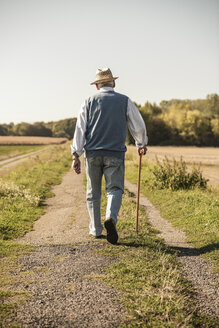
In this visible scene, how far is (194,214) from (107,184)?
9.78ft

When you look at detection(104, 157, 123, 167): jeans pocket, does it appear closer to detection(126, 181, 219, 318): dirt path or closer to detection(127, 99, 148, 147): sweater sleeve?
detection(127, 99, 148, 147): sweater sleeve

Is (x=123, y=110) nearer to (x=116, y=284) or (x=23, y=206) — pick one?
(x=116, y=284)

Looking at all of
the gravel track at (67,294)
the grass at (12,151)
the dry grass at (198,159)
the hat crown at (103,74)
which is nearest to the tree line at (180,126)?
the grass at (12,151)

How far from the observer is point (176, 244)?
529 centimetres

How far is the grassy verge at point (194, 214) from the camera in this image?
17.0ft

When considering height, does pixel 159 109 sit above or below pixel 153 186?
above

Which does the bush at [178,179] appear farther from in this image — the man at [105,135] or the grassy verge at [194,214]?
the man at [105,135]

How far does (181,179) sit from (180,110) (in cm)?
6557

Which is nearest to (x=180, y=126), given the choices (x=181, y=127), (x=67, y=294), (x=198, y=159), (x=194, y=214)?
(x=181, y=127)

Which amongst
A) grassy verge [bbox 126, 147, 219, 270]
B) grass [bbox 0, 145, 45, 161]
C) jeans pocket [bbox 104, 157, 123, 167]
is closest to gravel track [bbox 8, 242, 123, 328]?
jeans pocket [bbox 104, 157, 123, 167]

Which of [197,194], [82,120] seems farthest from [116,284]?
[197,194]

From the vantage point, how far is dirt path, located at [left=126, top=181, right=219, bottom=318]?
3.11 metres

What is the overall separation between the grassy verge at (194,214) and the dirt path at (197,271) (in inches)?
6.1

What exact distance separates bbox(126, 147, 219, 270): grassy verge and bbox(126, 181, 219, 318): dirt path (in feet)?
0.51
